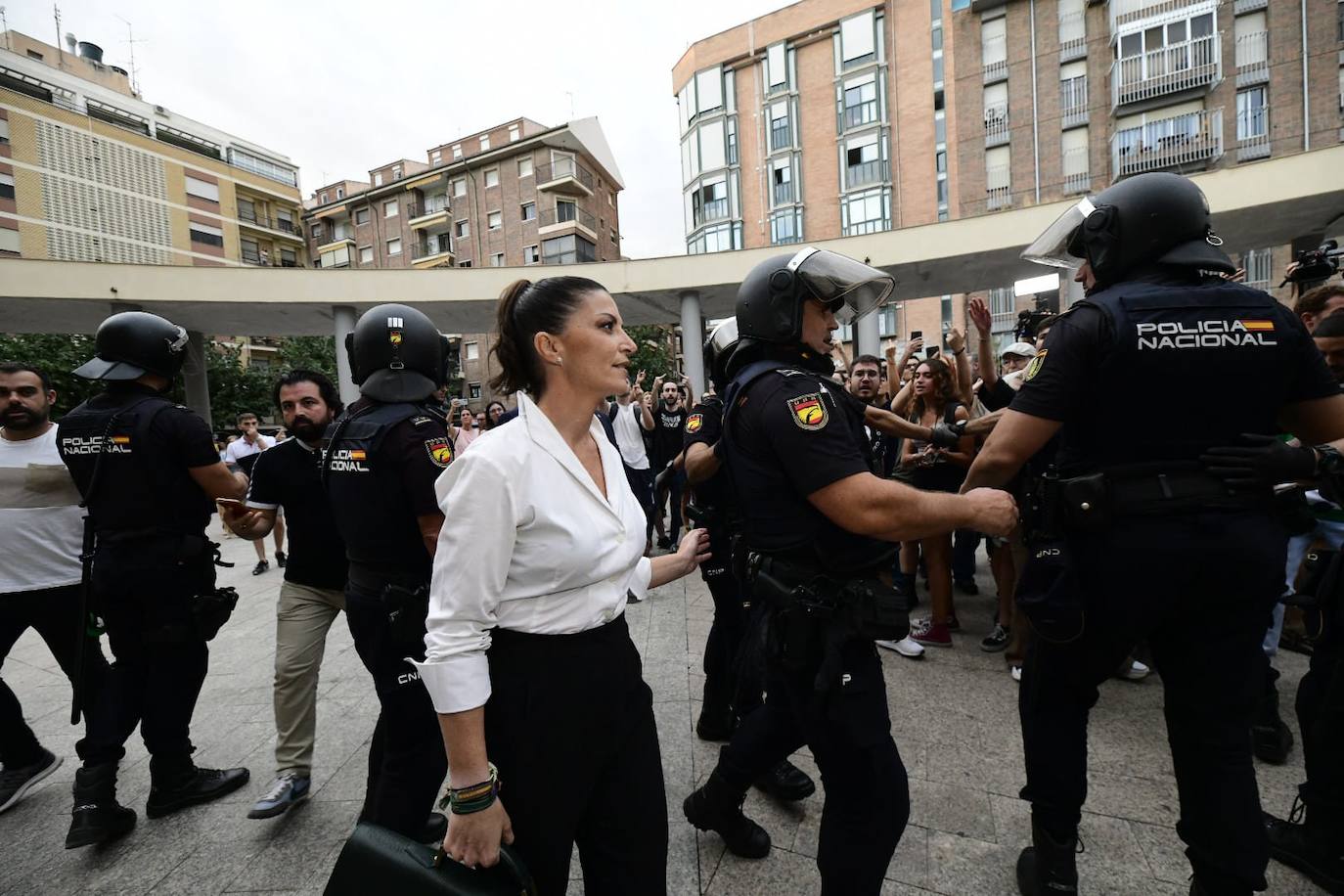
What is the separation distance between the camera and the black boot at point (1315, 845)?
1.94 m

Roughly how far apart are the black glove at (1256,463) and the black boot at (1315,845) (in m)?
1.16

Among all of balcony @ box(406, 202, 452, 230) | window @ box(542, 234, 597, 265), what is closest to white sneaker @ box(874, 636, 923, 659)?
window @ box(542, 234, 597, 265)

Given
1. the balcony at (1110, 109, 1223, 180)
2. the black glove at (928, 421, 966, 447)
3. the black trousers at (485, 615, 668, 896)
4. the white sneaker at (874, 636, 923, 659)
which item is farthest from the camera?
the balcony at (1110, 109, 1223, 180)

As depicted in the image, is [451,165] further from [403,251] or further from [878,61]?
[878,61]

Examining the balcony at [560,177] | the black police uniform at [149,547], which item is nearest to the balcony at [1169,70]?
the balcony at [560,177]

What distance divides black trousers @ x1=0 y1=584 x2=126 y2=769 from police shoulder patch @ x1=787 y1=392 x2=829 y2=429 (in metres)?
3.15

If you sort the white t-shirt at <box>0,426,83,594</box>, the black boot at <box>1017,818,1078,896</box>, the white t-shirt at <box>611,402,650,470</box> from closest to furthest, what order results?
the black boot at <box>1017,818,1078,896</box> → the white t-shirt at <box>0,426,83,594</box> → the white t-shirt at <box>611,402,650,470</box>

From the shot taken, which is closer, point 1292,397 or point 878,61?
point 1292,397

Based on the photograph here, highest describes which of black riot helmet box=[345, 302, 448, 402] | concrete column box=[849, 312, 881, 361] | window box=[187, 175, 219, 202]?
window box=[187, 175, 219, 202]

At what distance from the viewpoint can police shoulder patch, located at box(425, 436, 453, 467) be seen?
202 centimetres

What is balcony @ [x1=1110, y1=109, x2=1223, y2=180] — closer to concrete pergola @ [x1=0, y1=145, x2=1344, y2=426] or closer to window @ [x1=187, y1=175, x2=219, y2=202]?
concrete pergola @ [x1=0, y1=145, x2=1344, y2=426]

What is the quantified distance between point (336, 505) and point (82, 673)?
5.79 feet

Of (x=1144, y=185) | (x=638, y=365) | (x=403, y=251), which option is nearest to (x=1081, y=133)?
(x=638, y=365)

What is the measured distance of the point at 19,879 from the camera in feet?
7.70
